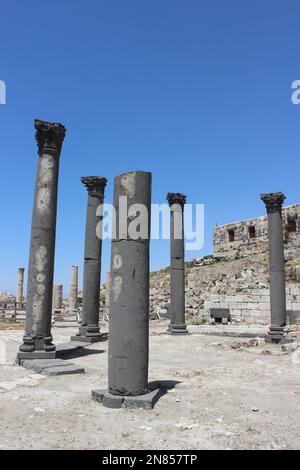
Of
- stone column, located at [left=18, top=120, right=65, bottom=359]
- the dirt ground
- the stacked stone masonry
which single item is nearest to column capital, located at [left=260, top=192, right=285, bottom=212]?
the dirt ground

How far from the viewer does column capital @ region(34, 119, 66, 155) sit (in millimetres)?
10430

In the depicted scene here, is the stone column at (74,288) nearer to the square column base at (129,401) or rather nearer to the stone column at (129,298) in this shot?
the stone column at (129,298)

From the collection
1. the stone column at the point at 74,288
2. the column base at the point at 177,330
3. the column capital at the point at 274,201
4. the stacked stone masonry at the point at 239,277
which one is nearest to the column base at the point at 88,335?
the column base at the point at 177,330

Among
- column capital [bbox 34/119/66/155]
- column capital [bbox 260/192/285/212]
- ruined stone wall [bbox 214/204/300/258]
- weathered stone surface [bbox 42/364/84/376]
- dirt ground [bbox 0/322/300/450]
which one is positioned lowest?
dirt ground [bbox 0/322/300/450]

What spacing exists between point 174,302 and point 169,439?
1306cm

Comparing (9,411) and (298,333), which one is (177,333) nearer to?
(298,333)

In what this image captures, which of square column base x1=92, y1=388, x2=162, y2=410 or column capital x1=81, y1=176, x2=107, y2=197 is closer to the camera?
square column base x1=92, y1=388, x2=162, y2=410

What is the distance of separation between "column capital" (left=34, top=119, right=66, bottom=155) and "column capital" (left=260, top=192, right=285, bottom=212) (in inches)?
327

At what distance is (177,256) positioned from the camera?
58.4ft

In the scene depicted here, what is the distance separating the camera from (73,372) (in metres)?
8.20

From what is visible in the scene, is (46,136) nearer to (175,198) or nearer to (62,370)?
(62,370)

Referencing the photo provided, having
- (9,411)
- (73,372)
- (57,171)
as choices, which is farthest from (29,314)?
(9,411)

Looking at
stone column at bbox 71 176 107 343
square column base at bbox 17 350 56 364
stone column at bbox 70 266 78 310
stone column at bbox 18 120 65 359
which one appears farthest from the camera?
stone column at bbox 70 266 78 310

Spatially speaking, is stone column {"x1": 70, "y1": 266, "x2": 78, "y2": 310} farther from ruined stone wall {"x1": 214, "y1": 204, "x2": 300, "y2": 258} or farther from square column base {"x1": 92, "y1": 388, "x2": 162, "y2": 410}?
square column base {"x1": 92, "y1": 388, "x2": 162, "y2": 410}
